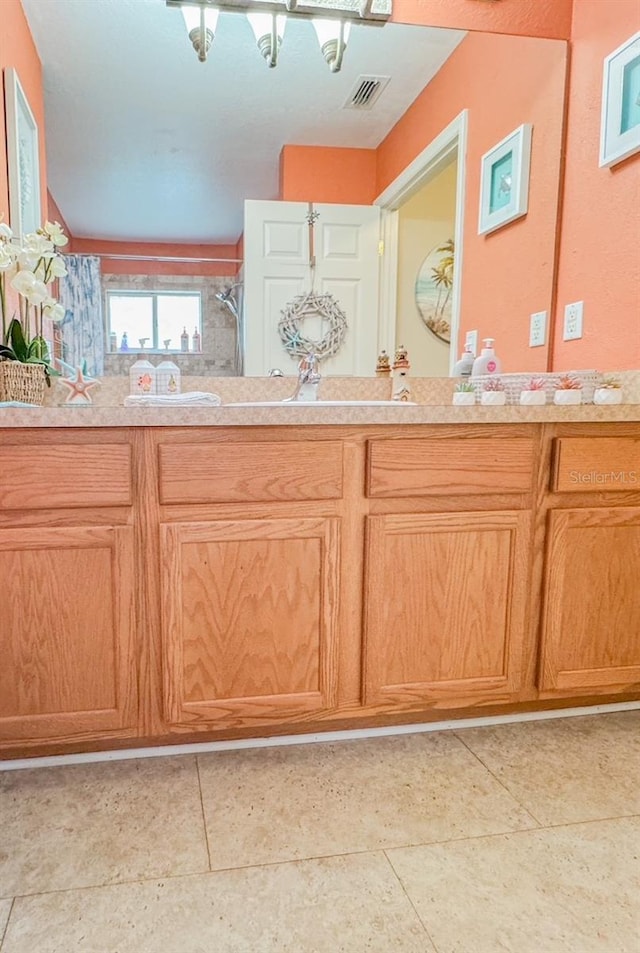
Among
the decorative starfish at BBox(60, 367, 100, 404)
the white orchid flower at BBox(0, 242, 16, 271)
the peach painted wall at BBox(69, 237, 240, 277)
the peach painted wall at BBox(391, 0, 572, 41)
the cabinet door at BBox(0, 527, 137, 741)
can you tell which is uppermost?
the peach painted wall at BBox(391, 0, 572, 41)

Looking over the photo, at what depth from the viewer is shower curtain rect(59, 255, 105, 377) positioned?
1815 millimetres

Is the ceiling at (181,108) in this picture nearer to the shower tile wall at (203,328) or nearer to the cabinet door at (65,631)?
the shower tile wall at (203,328)

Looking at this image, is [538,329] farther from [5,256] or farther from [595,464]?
[5,256]

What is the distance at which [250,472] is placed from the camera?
1349 millimetres

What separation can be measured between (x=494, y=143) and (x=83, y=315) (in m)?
1.53

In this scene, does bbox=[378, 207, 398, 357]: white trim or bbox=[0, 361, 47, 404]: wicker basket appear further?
bbox=[378, 207, 398, 357]: white trim

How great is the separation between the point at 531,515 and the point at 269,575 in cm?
68

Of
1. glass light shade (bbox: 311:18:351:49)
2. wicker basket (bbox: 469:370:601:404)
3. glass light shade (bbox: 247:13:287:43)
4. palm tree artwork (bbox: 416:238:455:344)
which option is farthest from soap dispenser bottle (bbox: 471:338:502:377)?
glass light shade (bbox: 247:13:287:43)

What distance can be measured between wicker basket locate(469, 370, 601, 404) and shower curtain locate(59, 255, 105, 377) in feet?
4.06

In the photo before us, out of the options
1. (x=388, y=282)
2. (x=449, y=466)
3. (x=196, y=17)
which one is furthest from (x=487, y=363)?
(x=196, y=17)

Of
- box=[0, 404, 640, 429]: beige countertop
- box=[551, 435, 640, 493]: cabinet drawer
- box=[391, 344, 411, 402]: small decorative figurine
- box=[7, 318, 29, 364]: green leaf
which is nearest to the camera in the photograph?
box=[0, 404, 640, 429]: beige countertop

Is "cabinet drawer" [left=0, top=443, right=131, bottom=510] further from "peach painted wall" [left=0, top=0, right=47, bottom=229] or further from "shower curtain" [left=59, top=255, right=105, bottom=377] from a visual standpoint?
"peach painted wall" [left=0, top=0, right=47, bottom=229]

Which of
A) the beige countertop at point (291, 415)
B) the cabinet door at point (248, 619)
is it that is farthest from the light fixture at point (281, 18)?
the cabinet door at point (248, 619)

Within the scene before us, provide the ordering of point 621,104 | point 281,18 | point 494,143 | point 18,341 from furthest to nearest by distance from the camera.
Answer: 1. point 494,143
2. point 281,18
3. point 621,104
4. point 18,341
